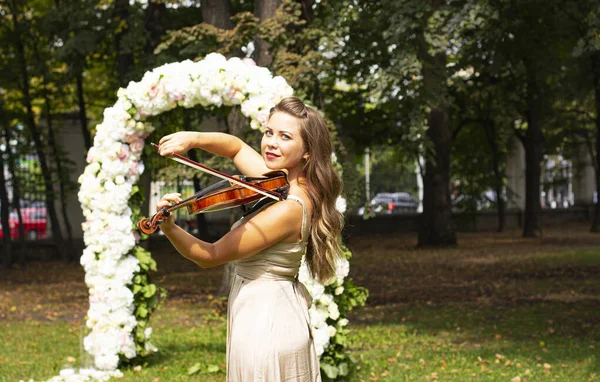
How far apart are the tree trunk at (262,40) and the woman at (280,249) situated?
6.97 meters

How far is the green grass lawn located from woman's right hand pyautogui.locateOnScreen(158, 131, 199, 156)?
4.28 m

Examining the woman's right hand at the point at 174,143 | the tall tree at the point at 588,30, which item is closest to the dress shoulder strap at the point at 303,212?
the woman's right hand at the point at 174,143

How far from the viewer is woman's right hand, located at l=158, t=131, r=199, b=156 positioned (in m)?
3.54

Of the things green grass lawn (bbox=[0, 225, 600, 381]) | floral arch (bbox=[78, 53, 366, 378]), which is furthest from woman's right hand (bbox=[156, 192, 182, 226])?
green grass lawn (bbox=[0, 225, 600, 381])

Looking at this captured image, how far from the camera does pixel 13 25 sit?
19.4 m

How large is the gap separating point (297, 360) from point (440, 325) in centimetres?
738

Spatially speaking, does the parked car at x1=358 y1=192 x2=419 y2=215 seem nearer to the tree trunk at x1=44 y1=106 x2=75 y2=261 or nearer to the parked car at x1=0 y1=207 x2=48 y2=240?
the tree trunk at x1=44 y1=106 x2=75 y2=261

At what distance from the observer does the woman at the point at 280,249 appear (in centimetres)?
348

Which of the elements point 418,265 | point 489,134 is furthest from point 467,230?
point 418,265

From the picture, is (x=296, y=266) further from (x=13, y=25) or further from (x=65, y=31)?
(x=13, y=25)

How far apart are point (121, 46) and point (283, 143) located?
41.2 ft

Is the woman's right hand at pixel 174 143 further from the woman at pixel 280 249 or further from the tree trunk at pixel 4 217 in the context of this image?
the tree trunk at pixel 4 217

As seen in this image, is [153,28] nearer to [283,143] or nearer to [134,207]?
[134,207]

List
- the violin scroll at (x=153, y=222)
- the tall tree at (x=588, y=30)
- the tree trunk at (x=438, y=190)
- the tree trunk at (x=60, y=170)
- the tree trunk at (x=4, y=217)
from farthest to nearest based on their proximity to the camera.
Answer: the tree trunk at (x=438, y=190)
the tree trunk at (x=60, y=170)
the tree trunk at (x=4, y=217)
the tall tree at (x=588, y=30)
the violin scroll at (x=153, y=222)
